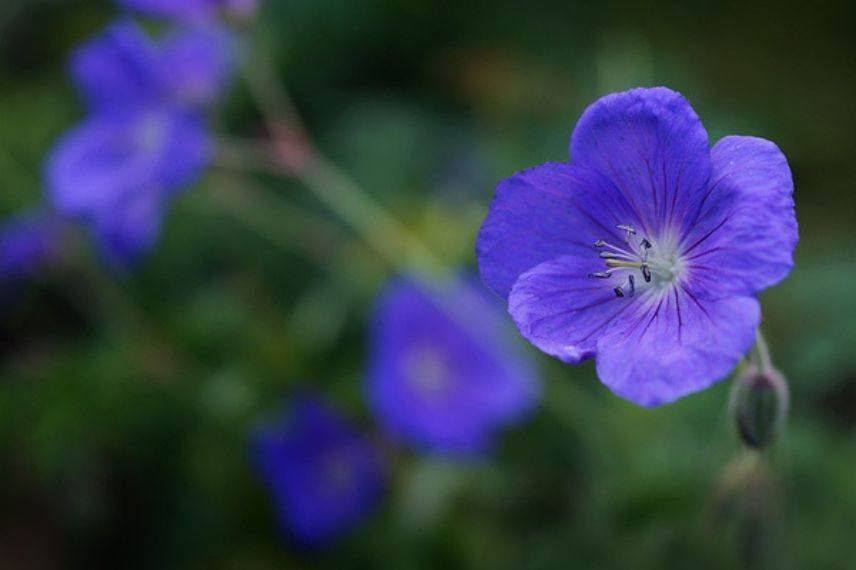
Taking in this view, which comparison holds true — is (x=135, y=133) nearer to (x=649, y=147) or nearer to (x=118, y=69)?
(x=118, y=69)

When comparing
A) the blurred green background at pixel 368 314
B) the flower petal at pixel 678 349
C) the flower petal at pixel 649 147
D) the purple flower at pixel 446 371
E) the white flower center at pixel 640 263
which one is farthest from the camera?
the purple flower at pixel 446 371

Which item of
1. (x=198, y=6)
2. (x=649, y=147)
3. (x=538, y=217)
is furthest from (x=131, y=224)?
(x=649, y=147)

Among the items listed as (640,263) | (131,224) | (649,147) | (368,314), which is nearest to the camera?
(649,147)

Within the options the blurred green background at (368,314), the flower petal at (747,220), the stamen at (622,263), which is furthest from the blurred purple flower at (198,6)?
the flower petal at (747,220)

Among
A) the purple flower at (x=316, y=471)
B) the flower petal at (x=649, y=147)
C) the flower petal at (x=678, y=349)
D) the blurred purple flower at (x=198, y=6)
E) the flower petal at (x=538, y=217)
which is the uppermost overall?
the blurred purple flower at (x=198, y=6)

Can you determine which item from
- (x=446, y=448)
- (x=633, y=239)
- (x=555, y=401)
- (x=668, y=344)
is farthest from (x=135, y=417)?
(x=668, y=344)

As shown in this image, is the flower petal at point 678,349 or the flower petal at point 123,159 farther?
the flower petal at point 123,159

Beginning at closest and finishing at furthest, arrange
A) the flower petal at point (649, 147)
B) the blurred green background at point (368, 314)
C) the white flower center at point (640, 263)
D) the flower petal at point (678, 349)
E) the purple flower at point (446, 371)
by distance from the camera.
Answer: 1. the flower petal at point (678, 349)
2. the flower petal at point (649, 147)
3. the white flower center at point (640, 263)
4. the blurred green background at point (368, 314)
5. the purple flower at point (446, 371)

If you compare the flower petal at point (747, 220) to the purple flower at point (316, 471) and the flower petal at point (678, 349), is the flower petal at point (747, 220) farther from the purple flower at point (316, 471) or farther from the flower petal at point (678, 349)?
the purple flower at point (316, 471)
